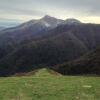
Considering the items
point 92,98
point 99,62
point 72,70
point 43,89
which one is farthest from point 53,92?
point 72,70

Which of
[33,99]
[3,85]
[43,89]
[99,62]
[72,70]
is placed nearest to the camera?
Result: [33,99]

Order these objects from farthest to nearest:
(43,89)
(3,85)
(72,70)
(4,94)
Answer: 1. (72,70)
2. (3,85)
3. (43,89)
4. (4,94)

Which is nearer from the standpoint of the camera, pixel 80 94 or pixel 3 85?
pixel 80 94

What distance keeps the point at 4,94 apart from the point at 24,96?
1587 millimetres

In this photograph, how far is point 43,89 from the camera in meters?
22.8

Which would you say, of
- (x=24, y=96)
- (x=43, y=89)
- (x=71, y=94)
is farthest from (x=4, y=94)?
(x=71, y=94)

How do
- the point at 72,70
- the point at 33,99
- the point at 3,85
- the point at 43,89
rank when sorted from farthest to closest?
1. the point at 72,70
2. the point at 3,85
3. the point at 43,89
4. the point at 33,99

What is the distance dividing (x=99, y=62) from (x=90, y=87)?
6258 inches

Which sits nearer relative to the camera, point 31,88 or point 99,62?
point 31,88

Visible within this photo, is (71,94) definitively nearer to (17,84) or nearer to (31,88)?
(31,88)

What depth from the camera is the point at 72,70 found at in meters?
195

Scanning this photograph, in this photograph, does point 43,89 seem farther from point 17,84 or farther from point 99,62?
point 99,62

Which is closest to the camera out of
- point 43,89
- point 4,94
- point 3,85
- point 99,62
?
point 4,94

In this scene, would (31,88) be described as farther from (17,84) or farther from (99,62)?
(99,62)
